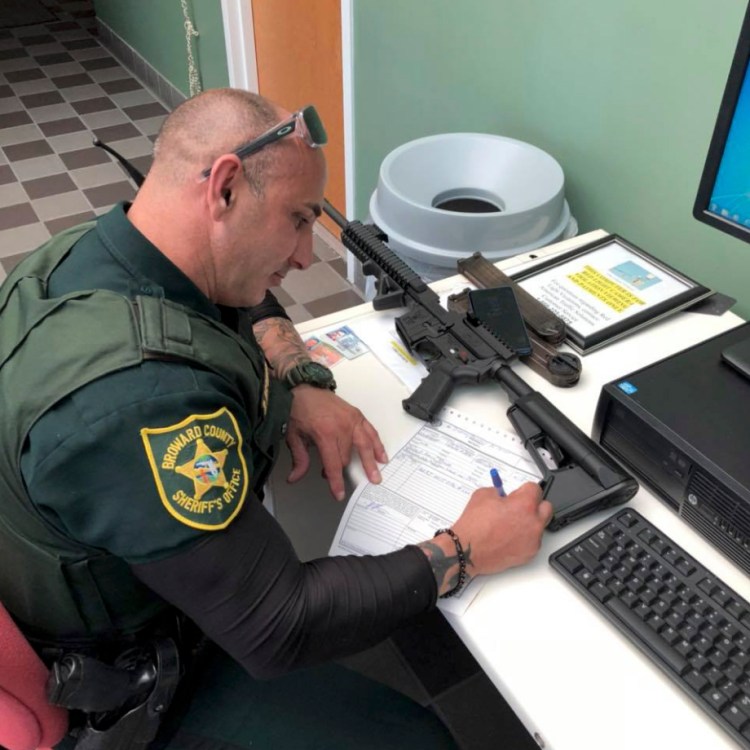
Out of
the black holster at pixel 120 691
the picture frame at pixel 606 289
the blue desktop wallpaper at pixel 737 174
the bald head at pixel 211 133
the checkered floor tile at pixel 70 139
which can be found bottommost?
the checkered floor tile at pixel 70 139

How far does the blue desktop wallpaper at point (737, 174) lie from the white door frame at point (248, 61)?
140 cm

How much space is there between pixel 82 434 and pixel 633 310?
81 centimetres

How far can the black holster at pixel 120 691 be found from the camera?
75 cm

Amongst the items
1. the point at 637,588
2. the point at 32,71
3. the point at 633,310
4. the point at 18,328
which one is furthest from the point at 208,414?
the point at 32,71

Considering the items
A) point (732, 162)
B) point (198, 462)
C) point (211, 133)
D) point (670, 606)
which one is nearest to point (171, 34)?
point (211, 133)

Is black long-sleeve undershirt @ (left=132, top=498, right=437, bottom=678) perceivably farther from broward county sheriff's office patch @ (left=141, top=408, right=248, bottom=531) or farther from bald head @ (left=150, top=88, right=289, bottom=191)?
bald head @ (left=150, top=88, right=289, bottom=191)

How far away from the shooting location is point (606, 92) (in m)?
1.28

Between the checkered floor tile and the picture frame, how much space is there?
1194 millimetres

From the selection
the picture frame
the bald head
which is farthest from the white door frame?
the bald head

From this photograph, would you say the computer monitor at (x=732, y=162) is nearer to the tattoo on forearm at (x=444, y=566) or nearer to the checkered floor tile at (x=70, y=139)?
the tattoo on forearm at (x=444, y=566)

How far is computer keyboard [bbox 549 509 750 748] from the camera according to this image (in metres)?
0.67

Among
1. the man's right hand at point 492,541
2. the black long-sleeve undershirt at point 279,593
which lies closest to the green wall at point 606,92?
the man's right hand at point 492,541

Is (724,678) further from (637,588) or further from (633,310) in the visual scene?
(633,310)

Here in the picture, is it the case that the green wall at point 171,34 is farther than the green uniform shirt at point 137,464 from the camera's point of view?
Yes
